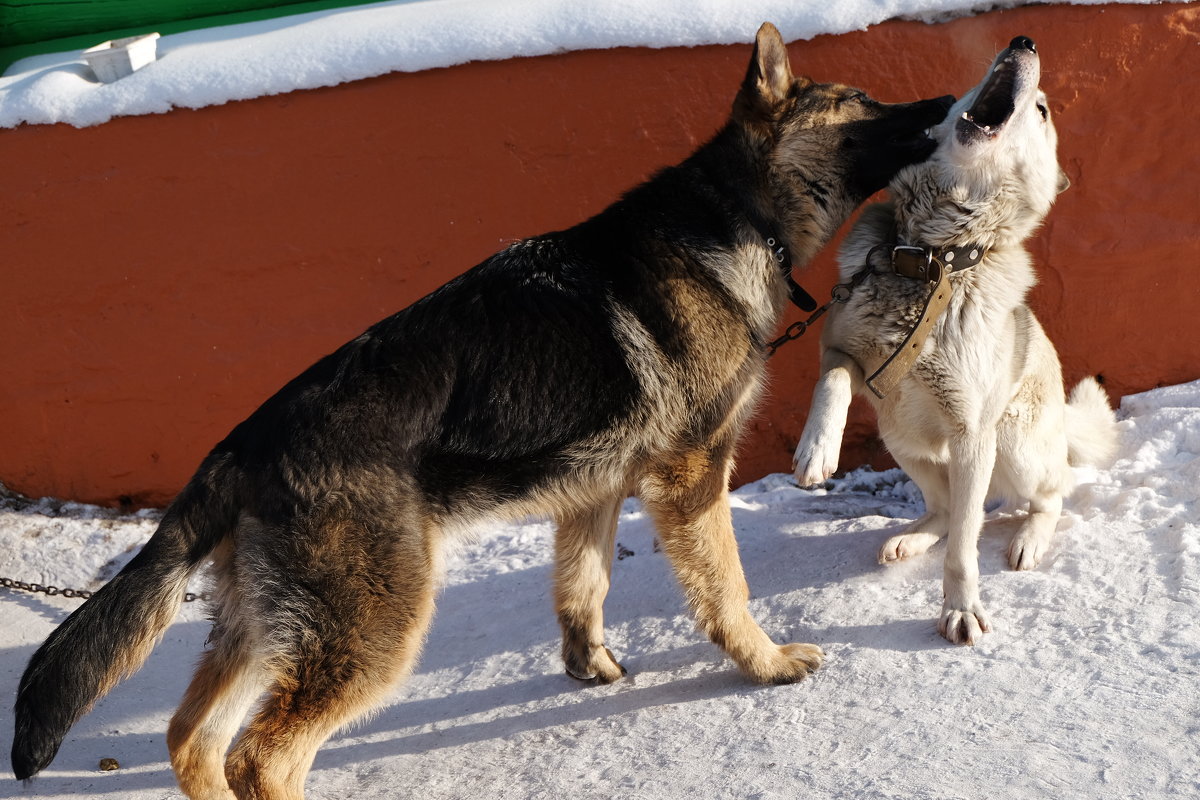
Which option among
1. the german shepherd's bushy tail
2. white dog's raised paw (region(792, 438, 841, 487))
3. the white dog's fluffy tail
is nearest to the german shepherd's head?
white dog's raised paw (region(792, 438, 841, 487))

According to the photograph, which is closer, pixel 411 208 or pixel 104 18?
pixel 411 208

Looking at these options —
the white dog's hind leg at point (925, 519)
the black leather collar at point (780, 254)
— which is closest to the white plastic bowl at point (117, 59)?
the black leather collar at point (780, 254)

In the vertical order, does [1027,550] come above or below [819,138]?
below

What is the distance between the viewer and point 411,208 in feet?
15.4

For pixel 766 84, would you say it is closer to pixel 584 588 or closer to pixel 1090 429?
pixel 584 588

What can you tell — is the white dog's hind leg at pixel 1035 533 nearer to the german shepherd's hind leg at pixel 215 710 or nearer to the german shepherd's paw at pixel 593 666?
the german shepherd's paw at pixel 593 666

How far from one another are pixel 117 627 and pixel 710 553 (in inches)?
71.7

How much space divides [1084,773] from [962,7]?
124 inches

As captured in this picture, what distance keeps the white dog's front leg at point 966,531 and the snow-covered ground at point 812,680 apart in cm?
10

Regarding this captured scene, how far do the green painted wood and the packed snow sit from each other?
509 millimetres

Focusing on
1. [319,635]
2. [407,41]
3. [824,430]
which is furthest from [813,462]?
[407,41]

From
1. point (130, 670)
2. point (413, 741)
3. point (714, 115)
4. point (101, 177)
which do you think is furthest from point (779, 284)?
point (101, 177)

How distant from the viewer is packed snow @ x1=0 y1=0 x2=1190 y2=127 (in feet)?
14.1

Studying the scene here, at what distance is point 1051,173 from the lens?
3.44 metres
